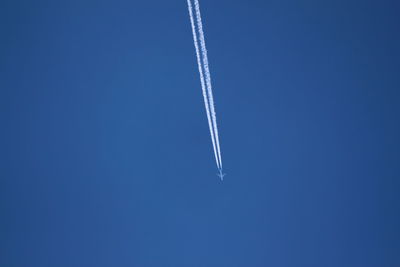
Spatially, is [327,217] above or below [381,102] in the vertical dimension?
below

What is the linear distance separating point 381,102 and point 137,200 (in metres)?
1.58

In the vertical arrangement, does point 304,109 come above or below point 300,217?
above

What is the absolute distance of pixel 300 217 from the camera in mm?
2525

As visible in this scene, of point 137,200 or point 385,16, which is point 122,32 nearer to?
point 137,200

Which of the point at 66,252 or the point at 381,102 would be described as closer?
the point at 381,102

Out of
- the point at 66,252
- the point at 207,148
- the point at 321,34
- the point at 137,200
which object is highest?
the point at 321,34

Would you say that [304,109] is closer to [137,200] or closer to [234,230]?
[234,230]

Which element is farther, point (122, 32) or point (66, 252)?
point (66, 252)

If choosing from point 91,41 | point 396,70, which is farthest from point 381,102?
point 91,41

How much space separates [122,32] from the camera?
2477mm

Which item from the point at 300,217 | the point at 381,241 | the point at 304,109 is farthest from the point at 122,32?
the point at 381,241

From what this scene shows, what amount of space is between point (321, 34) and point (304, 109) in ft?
1.46

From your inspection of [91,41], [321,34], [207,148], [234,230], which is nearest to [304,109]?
[321,34]

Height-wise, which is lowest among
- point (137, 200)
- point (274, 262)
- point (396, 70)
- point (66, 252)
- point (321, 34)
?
point (274, 262)
